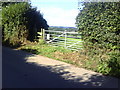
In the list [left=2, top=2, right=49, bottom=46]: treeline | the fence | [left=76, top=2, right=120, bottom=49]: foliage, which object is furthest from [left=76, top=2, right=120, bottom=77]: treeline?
[left=2, top=2, right=49, bottom=46]: treeline

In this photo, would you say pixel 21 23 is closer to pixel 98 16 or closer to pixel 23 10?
pixel 23 10

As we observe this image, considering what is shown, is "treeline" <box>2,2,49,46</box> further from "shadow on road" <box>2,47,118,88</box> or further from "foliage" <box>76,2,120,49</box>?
"shadow on road" <box>2,47,118,88</box>

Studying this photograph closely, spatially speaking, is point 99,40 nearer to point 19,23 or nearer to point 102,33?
point 102,33

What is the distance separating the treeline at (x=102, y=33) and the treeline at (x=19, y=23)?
220 inches

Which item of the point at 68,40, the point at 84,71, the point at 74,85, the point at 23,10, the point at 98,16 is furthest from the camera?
the point at 23,10

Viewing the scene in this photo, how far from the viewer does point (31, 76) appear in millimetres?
4832

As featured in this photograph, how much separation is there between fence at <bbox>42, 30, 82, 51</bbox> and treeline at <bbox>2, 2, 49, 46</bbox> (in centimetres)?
143

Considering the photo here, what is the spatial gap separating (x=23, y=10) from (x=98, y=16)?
22.7 feet

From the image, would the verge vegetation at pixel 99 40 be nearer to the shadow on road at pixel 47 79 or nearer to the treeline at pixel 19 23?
the shadow on road at pixel 47 79

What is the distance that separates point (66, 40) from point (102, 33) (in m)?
3.78

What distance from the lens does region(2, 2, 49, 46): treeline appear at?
37.0 feet

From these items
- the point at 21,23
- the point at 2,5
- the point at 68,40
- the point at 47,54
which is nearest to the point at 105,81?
the point at 47,54

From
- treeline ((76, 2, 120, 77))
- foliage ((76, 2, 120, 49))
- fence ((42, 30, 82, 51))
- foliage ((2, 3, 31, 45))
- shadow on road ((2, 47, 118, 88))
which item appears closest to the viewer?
shadow on road ((2, 47, 118, 88))

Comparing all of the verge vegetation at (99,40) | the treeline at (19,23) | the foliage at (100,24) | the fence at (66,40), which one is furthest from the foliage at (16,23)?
the foliage at (100,24)
